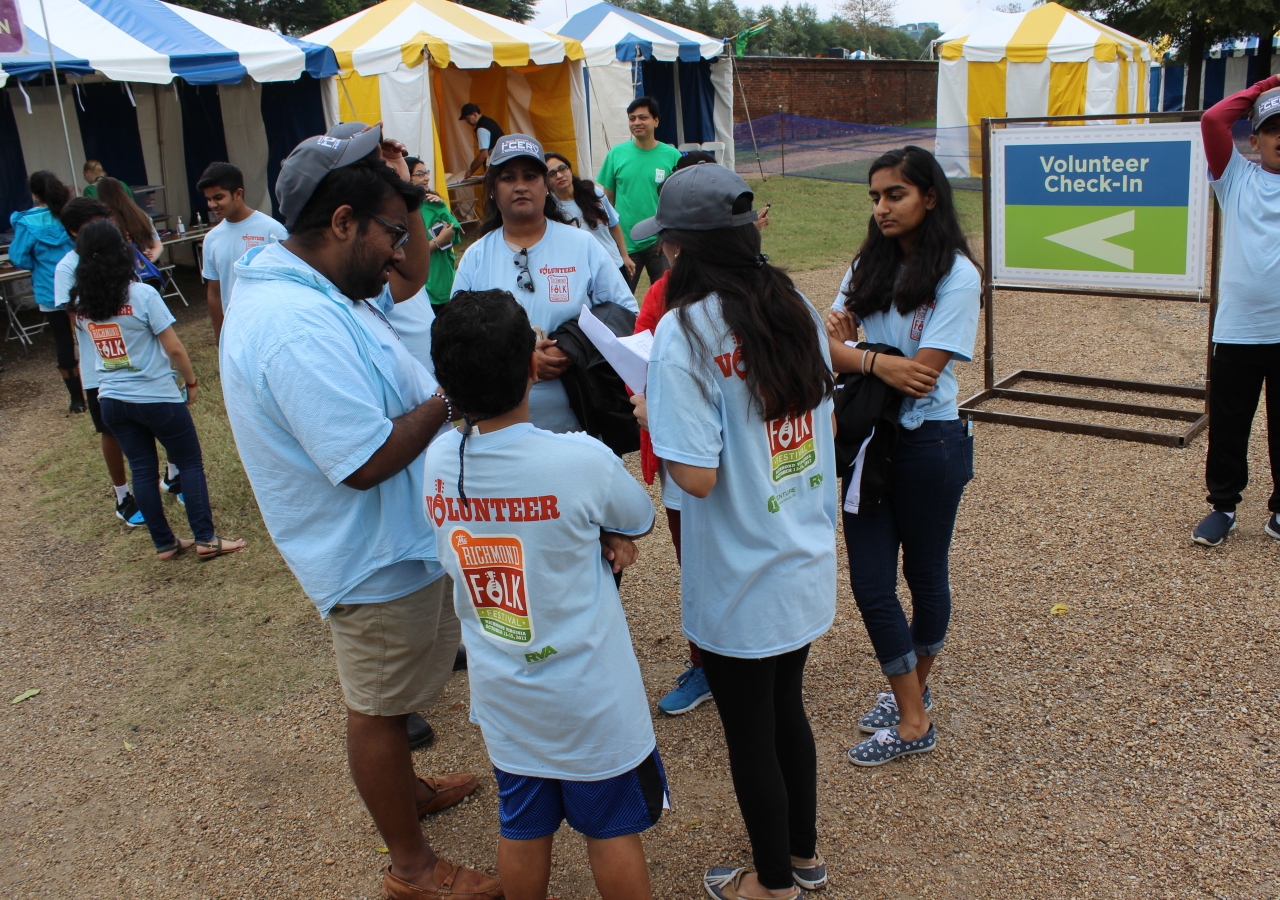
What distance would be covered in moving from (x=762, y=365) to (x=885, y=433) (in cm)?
82

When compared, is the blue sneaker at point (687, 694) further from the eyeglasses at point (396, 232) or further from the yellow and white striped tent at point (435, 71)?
the yellow and white striped tent at point (435, 71)

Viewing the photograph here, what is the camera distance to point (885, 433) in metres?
2.74

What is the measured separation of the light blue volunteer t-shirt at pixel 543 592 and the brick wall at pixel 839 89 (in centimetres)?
2676

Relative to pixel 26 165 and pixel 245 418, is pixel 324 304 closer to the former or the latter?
pixel 245 418

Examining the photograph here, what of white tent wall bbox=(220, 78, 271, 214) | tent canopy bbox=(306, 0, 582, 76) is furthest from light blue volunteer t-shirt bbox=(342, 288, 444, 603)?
white tent wall bbox=(220, 78, 271, 214)

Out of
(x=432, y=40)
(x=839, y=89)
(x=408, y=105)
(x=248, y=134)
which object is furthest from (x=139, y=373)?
(x=839, y=89)

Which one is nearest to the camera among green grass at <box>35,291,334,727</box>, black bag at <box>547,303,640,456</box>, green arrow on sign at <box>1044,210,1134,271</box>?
black bag at <box>547,303,640,456</box>

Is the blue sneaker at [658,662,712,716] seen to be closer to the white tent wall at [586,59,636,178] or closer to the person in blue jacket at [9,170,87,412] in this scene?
the person in blue jacket at [9,170,87,412]

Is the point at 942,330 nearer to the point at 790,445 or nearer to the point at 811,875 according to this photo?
the point at 790,445

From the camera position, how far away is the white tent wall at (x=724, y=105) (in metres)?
18.0

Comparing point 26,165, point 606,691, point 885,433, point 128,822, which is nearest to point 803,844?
point 606,691

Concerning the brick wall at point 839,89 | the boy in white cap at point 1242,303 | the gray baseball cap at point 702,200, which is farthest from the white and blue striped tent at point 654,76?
the gray baseball cap at point 702,200

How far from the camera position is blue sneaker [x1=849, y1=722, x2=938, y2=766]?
303 centimetres

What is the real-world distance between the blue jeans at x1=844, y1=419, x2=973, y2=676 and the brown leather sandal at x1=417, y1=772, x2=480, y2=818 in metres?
1.39
